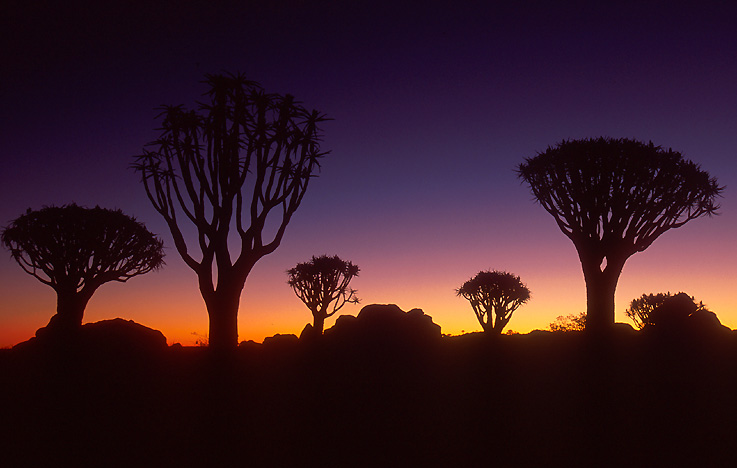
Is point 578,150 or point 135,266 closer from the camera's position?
point 578,150

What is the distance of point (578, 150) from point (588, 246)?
385 centimetres

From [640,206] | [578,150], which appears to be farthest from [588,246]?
[578,150]

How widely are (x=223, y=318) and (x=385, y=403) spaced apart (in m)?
5.30

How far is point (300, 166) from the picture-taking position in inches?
542

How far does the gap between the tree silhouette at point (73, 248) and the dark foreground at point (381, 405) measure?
29.9ft

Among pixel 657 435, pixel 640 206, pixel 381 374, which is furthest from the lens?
pixel 640 206

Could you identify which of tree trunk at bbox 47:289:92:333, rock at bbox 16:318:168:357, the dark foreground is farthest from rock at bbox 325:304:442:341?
tree trunk at bbox 47:289:92:333

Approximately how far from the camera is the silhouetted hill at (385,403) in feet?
22.5

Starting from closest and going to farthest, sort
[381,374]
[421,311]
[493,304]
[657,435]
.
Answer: [657,435]
[381,374]
[421,311]
[493,304]

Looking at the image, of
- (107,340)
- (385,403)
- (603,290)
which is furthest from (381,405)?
(603,290)

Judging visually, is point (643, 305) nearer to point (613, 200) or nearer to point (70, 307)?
point (613, 200)

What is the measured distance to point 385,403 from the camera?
8.98m

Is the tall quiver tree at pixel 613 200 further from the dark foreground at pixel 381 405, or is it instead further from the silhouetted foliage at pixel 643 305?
the silhouetted foliage at pixel 643 305

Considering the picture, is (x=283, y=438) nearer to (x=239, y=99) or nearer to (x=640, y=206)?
(x=239, y=99)
